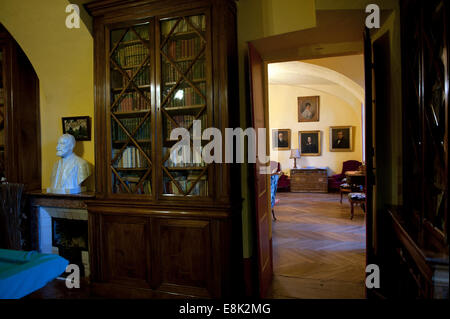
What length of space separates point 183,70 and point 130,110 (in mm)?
687

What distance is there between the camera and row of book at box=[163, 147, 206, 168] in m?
2.54

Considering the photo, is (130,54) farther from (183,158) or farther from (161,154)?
(183,158)

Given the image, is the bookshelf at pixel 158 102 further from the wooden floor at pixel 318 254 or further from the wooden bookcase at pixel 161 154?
the wooden floor at pixel 318 254

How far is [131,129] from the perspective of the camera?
8.98 ft

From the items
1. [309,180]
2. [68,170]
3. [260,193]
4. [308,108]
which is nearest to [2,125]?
[68,170]

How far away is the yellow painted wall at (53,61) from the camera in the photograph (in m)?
2.98

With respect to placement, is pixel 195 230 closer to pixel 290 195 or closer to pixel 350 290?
pixel 350 290

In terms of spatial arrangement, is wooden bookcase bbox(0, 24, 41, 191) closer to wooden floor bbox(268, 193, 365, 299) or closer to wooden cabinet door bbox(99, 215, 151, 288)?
wooden cabinet door bbox(99, 215, 151, 288)

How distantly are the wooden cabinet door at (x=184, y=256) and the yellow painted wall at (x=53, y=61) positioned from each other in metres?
1.36

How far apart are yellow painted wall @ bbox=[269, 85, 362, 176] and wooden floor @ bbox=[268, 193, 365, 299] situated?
3.45m

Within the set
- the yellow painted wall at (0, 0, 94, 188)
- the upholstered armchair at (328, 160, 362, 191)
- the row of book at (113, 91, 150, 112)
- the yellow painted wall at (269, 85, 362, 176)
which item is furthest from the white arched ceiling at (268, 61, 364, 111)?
the yellow painted wall at (0, 0, 94, 188)
